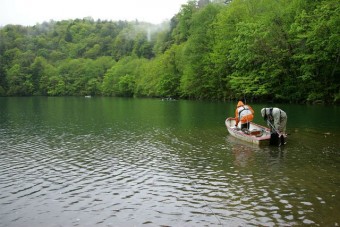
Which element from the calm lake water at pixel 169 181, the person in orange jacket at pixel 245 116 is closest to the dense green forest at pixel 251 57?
the person in orange jacket at pixel 245 116

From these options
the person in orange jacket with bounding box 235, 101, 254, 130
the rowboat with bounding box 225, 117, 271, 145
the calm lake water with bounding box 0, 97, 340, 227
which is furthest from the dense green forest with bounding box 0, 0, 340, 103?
the calm lake water with bounding box 0, 97, 340, 227

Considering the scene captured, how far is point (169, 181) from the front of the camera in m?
14.3

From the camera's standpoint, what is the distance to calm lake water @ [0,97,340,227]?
410 inches

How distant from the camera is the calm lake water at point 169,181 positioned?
34.2ft

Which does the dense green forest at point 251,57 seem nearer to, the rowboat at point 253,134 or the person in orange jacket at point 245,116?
the person in orange jacket at point 245,116

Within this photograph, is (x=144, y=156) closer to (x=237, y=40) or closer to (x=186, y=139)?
(x=186, y=139)

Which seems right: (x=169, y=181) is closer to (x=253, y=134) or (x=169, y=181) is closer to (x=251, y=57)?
(x=253, y=134)

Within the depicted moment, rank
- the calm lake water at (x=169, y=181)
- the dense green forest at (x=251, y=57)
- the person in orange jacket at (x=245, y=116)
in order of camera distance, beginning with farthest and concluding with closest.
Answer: the dense green forest at (x=251, y=57), the person in orange jacket at (x=245, y=116), the calm lake water at (x=169, y=181)

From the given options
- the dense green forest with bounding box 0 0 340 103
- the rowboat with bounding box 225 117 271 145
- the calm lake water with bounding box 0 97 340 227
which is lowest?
the calm lake water with bounding box 0 97 340 227

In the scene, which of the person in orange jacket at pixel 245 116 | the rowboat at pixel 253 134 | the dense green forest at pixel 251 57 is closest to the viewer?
the rowboat at pixel 253 134

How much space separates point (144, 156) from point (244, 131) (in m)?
8.71

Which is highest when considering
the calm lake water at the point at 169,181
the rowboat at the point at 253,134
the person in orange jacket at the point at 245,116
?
the person in orange jacket at the point at 245,116

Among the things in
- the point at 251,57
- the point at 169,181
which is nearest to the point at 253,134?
the point at 169,181

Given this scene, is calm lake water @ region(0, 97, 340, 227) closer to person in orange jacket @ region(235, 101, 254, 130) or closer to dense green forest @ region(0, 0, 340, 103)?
person in orange jacket @ region(235, 101, 254, 130)
